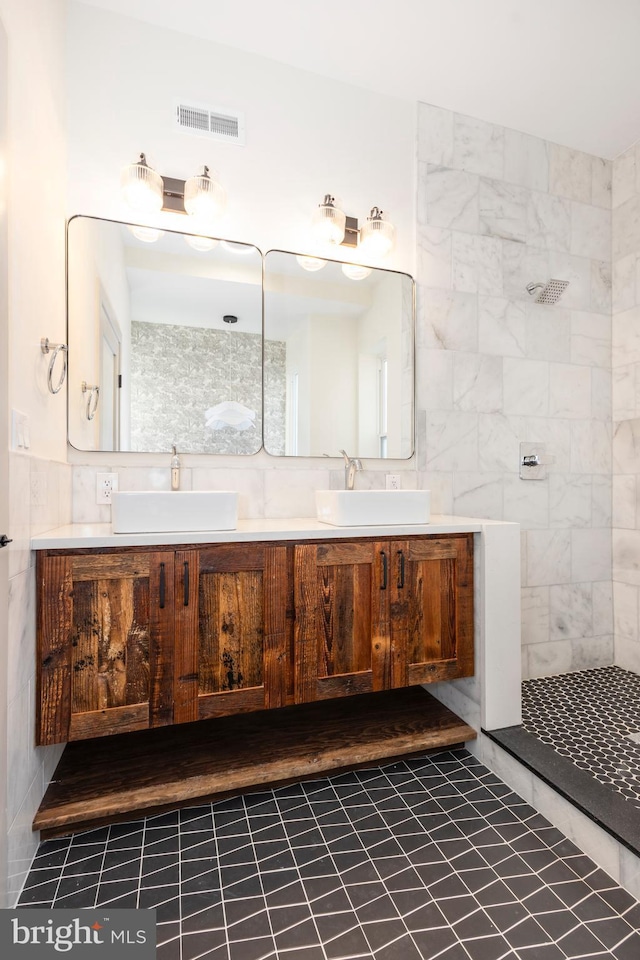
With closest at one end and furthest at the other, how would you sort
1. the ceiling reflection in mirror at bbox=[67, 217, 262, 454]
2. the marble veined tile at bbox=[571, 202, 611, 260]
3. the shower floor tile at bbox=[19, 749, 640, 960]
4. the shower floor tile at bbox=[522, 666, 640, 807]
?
the shower floor tile at bbox=[19, 749, 640, 960], the shower floor tile at bbox=[522, 666, 640, 807], the ceiling reflection in mirror at bbox=[67, 217, 262, 454], the marble veined tile at bbox=[571, 202, 611, 260]

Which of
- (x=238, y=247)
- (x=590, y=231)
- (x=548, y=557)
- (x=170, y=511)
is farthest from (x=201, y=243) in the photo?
(x=548, y=557)

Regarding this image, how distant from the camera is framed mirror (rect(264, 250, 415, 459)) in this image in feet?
7.66

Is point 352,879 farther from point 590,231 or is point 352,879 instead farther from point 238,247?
point 590,231

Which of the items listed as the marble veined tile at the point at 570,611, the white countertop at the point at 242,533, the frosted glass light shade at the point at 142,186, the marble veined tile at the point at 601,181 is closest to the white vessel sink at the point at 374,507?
the white countertop at the point at 242,533

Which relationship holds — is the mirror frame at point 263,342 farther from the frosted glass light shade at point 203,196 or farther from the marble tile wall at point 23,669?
the marble tile wall at point 23,669

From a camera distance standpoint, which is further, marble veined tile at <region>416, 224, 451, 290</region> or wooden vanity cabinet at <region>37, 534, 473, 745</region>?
marble veined tile at <region>416, 224, 451, 290</region>

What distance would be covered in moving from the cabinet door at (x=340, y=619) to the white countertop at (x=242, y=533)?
0.17ft

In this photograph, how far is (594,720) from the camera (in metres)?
2.21

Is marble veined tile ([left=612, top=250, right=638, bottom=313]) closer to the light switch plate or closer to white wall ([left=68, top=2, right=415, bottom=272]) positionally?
the light switch plate

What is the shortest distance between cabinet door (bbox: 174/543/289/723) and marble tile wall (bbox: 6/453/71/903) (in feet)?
1.42

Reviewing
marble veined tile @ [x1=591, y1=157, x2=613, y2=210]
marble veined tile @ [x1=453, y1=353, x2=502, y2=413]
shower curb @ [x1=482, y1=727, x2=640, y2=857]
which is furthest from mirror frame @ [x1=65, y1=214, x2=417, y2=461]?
marble veined tile @ [x1=591, y1=157, x2=613, y2=210]

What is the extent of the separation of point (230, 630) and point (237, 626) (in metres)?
0.03

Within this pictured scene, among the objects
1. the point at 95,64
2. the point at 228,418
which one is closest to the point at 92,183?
the point at 95,64

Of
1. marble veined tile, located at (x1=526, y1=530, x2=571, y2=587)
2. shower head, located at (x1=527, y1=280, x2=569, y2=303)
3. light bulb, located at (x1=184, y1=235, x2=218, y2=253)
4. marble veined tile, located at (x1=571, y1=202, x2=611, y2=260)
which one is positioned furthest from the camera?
marble veined tile, located at (x1=571, y1=202, x2=611, y2=260)
